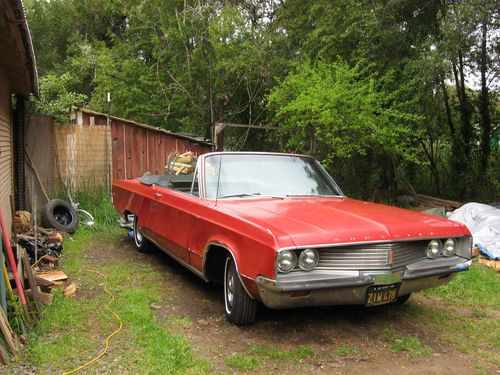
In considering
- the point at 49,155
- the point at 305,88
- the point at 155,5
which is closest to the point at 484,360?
the point at 305,88

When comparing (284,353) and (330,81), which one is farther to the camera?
(330,81)

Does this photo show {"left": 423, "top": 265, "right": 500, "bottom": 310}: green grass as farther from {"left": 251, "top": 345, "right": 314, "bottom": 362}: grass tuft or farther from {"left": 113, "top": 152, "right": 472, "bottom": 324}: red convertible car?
{"left": 251, "top": 345, "right": 314, "bottom": 362}: grass tuft

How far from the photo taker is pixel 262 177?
5.25m

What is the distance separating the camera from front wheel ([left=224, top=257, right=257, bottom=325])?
414 cm

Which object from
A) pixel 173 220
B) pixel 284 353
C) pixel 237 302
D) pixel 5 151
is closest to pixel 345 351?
pixel 284 353

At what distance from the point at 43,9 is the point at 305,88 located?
69.9ft

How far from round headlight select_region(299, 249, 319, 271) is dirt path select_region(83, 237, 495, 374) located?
715mm

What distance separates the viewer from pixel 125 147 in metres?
11.2

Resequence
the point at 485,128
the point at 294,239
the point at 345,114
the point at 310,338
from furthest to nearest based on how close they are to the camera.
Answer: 1. the point at 485,128
2. the point at 345,114
3. the point at 310,338
4. the point at 294,239

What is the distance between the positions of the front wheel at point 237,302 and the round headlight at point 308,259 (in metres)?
0.72

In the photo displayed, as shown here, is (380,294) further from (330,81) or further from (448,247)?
(330,81)

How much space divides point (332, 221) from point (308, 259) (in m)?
0.51

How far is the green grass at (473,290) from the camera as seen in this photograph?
521 centimetres

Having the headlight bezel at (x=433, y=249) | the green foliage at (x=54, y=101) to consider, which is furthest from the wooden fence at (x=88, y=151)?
the headlight bezel at (x=433, y=249)
